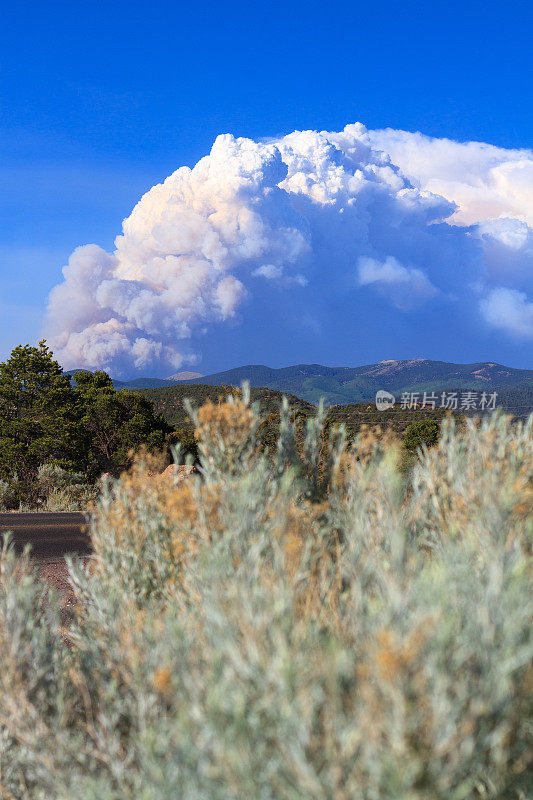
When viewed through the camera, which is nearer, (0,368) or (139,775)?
(139,775)

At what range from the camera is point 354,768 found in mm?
2035

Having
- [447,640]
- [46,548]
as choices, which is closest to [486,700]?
[447,640]

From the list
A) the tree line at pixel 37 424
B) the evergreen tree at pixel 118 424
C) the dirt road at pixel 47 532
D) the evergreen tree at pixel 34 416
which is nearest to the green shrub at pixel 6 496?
the tree line at pixel 37 424

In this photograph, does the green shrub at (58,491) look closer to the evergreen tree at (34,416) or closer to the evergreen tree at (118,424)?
the evergreen tree at (34,416)

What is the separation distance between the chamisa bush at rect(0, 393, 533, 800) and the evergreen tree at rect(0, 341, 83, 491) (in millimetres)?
18402

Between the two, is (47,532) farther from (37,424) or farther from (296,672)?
(296,672)

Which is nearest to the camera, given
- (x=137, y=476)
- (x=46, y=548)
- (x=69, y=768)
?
(x=69, y=768)

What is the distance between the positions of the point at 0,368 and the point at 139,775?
22.4 meters

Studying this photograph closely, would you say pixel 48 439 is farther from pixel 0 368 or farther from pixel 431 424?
pixel 431 424

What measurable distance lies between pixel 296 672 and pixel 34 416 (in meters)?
22.2

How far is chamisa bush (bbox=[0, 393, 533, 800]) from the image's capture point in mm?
2025

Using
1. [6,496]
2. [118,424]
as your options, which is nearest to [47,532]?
[6,496]

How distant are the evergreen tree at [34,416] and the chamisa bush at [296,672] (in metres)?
18.4

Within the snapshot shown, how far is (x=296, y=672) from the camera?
2.17 metres
